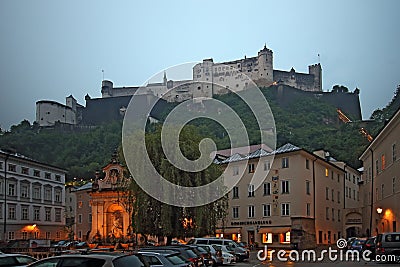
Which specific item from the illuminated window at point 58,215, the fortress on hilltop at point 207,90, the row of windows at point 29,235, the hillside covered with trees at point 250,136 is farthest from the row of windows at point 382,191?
the fortress on hilltop at point 207,90

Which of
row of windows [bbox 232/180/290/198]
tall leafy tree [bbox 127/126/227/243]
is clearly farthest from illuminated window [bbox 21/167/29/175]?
tall leafy tree [bbox 127/126/227/243]

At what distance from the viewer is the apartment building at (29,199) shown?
200 feet

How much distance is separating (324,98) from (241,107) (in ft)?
121

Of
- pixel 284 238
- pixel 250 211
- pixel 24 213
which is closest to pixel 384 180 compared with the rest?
pixel 284 238

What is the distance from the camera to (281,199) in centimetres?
5869

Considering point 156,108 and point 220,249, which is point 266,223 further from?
point 156,108

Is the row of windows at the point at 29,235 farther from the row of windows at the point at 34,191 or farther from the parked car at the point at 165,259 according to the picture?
the parked car at the point at 165,259

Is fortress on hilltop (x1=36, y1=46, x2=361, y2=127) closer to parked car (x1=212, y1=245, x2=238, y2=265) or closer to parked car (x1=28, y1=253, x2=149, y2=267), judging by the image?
parked car (x1=212, y1=245, x2=238, y2=265)

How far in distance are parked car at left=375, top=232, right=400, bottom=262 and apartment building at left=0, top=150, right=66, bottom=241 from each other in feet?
143

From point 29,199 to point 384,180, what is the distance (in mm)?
40996

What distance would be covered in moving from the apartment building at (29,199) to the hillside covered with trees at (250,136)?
2484 cm

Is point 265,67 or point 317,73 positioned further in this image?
point 317,73

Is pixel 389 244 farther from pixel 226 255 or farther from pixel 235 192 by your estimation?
pixel 235 192

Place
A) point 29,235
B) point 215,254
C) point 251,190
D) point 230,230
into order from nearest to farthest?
point 215,254 → point 251,190 → point 230,230 → point 29,235
